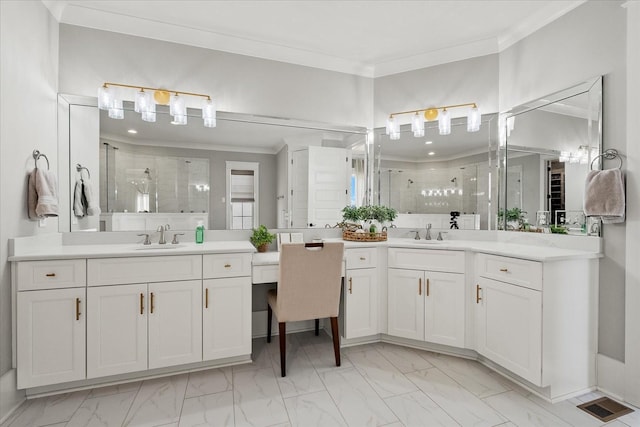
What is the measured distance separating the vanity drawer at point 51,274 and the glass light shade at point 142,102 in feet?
4.12

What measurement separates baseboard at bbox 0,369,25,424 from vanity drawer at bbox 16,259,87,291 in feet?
1.60

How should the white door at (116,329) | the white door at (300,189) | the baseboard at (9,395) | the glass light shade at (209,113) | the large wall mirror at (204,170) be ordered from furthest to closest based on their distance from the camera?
the white door at (300,189), the glass light shade at (209,113), the large wall mirror at (204,170), the white door at (116,329), the baseboard at (9,395)

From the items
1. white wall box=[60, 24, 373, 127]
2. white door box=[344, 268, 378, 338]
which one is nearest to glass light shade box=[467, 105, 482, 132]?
white wall box=[60, 24, 373, 127]

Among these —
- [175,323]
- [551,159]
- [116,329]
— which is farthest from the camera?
[551,159]

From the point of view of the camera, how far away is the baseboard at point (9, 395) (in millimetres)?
1667

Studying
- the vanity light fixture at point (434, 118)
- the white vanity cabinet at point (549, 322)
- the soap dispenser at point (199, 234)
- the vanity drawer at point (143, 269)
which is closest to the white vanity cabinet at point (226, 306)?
the vanity drawer at point (143, 269)

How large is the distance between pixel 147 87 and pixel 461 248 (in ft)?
9.18

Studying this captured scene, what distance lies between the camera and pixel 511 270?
2.01 m

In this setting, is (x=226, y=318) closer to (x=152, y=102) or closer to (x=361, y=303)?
(x=361, y=303)

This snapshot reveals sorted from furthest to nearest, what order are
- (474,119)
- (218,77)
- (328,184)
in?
(328,184) → (474,119) → (218,77)

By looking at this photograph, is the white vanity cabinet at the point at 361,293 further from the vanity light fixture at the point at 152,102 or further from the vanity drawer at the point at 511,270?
the vanity light fixture at the point at 152,102

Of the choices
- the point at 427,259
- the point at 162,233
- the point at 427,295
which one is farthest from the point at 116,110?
the point at 427,295

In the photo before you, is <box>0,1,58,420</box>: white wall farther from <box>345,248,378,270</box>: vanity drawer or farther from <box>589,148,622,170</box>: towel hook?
<box>589,148,622,170</box>: towel hook

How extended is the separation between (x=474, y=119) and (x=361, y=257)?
1634 mm
